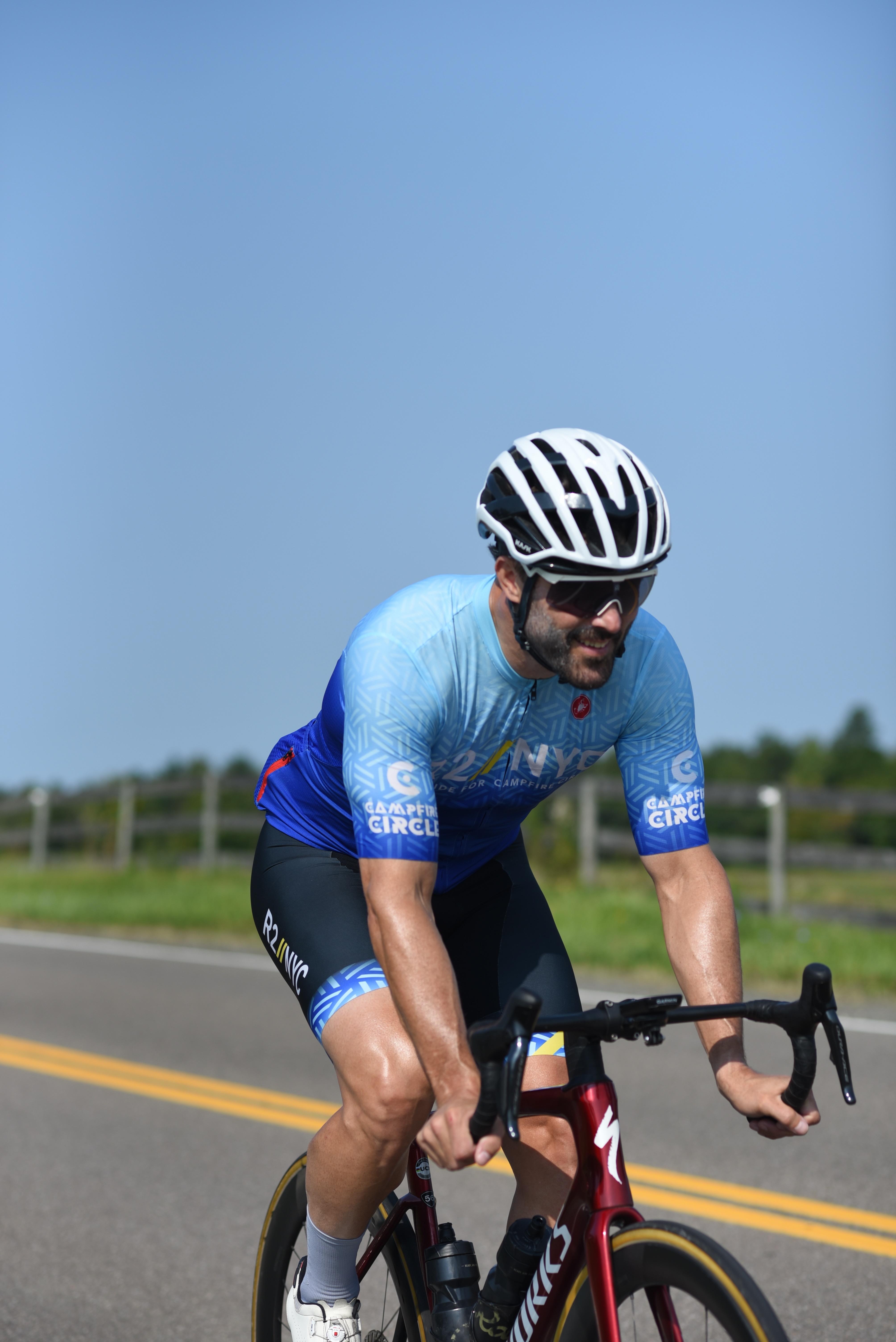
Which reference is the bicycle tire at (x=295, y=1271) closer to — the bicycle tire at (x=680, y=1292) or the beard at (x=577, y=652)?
the bicycle tire at (x=680, y=1292)

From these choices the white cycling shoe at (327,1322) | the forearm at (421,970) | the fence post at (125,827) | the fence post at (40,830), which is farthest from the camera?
the fence post at (40,830)

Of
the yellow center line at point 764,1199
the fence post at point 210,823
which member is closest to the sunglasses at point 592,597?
the yellow center line at point 764,1199

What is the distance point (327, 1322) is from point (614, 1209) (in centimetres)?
99

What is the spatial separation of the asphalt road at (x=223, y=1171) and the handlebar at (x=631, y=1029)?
216cm

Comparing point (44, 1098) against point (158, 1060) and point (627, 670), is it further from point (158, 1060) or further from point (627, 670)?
point (627, 670)

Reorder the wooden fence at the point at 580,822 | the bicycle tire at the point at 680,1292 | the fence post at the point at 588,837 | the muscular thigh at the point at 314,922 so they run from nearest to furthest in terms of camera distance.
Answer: the bicycle tire at the point at 680,1292 < the muscular thigh at the point at 314,922 < the wooden fence at the point at 580,822 < the fence post at the point at 588,837

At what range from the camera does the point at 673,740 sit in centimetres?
304

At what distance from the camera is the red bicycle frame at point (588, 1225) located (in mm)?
2314

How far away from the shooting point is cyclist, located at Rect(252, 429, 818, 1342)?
2.62m

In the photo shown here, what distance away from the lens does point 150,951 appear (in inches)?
504

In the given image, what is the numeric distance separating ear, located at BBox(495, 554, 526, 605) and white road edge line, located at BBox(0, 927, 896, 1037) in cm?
693

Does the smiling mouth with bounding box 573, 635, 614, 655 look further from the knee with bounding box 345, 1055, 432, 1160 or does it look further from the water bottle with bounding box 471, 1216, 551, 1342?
the water bottle with bounding box 471, 1216, 551, 1342

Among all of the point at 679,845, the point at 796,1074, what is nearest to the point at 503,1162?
the point at 679,845

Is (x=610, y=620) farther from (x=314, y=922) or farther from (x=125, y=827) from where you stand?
(x=125, y=827)
